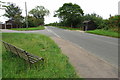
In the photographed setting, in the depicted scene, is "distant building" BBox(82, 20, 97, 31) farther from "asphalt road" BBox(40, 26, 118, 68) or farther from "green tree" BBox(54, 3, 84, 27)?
"asphalt road" BBox(40, 26, 118, 68)

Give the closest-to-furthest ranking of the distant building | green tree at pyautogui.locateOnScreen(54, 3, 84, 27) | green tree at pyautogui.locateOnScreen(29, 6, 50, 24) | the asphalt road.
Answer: the asphalt road
the distant building
green tree at pyautogui.locateOnScreen(54, 3, 84, 27)
green tree at pyautogui.locateOnScreen(29, 6, 50, 24)

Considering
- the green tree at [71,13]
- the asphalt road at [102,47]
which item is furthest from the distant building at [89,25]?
the asphalt road at [102,47]

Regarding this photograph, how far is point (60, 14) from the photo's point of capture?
166 ft

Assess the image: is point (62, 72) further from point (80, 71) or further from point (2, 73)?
point (2, 73)

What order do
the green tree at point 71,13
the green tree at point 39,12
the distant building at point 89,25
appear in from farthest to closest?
the green tree at point 39,12 < the green tree at point 71,13 < the distant building at point 89,25

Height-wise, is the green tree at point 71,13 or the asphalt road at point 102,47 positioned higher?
the green tree at point 71,13

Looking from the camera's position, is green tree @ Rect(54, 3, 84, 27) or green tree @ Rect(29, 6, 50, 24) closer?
green tree @ Rect(54, 3, 84, 27)

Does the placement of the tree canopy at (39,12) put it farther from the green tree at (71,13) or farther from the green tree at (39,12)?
the green tree at (71,13)

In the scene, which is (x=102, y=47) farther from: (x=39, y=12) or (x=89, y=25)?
(x=39, y=12)

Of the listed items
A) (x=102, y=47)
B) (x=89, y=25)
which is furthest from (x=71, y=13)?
(x=102, y=47)

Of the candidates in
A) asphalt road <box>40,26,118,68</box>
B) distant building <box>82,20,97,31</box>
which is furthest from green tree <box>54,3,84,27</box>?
asphalt road <box>40,26,118,68</box>

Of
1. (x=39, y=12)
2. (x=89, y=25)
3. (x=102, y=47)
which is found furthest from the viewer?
(x=39, y=12)

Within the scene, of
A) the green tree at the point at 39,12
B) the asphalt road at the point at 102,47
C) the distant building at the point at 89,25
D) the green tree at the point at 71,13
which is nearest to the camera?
the asphalt road at the point at 102,47

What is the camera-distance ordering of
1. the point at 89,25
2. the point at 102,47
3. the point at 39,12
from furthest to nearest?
1. the point at 39,12
2. the point at 89,25
3. the point at 102,47
